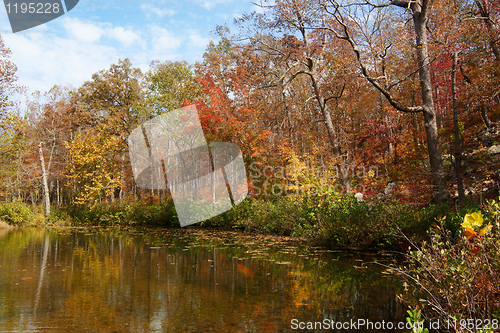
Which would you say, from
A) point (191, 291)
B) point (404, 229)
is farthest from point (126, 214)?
point (404, 229)

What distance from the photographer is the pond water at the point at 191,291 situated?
430cm

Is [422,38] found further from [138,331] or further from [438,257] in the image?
[138,331]

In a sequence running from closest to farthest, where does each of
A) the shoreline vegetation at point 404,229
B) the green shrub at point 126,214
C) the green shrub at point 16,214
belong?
1. the shoreline vegetation at point 404,229
2. the green shrub at point 126,214
3. the green shrub at point 16,214

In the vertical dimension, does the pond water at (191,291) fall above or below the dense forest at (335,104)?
→ below

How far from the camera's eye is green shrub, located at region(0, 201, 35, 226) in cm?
2058

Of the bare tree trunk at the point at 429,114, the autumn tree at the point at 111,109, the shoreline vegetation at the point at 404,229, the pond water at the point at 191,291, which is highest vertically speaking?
the autumn tree at the point at 111,109

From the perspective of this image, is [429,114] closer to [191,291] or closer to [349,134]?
[191,291]

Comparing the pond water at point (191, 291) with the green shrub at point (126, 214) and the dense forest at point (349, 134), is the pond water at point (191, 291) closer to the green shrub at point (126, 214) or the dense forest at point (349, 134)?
the dense forest at point (349, 134)

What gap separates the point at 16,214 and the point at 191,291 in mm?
19643

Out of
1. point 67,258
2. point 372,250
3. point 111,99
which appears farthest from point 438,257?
point 111,99

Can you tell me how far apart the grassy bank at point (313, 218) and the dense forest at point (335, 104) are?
1.05m

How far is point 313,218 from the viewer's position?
37.1ft

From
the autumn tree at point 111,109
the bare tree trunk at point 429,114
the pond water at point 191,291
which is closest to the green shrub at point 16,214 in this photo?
the autumn tree at point 111,109

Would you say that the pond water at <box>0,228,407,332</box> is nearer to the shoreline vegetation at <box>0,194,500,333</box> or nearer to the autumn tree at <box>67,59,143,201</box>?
the shoreline vegetation at <box>0,194,500,333</box>
